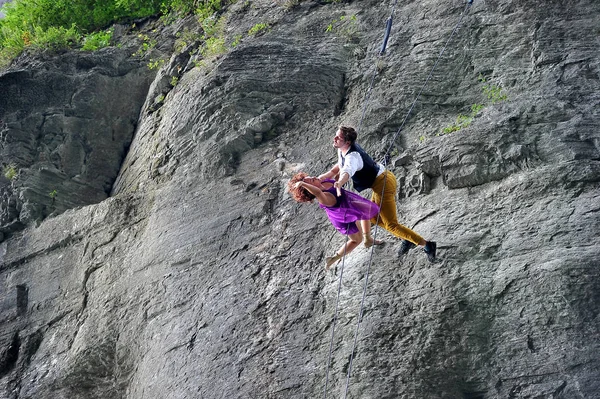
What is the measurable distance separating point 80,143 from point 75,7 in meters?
4.97

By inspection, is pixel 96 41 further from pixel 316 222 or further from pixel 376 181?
pixel 376 181

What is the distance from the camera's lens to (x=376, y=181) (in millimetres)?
9945

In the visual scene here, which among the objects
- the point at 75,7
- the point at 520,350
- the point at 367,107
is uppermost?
the point at 75,7

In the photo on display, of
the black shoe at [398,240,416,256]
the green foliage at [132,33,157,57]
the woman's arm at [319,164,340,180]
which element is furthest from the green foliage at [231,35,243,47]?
the black shoe at [398,240,416,256]

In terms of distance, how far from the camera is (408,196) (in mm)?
10766

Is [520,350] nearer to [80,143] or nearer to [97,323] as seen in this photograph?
[97,323]

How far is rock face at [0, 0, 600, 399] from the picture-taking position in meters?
9.08

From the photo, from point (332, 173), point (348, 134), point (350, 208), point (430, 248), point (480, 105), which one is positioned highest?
point (348, 134)

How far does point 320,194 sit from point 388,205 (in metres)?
0.78

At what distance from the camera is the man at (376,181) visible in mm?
9656

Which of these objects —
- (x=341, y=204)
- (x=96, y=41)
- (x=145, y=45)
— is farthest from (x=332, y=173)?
(x=96, y=41)

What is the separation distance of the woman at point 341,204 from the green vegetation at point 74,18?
7.78m

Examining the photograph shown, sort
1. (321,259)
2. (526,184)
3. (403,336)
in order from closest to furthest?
(403,336) < (526,184) < (321,259)

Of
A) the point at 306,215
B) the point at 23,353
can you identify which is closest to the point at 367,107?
the point at 306,215
